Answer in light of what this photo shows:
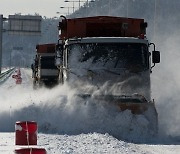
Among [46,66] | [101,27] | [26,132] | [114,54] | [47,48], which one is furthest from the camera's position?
[47,48]

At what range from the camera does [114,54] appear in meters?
15.4

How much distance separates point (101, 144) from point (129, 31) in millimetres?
6732

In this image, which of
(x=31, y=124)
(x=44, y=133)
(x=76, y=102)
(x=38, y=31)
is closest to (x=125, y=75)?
(x=76, y=102)

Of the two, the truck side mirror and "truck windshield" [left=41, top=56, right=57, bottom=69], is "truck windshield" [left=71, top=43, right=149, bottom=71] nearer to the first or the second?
the truck side mirror

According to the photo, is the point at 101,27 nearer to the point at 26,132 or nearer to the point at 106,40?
the point at 106,40

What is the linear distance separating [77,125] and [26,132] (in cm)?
381

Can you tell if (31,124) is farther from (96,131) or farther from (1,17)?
(1,17)

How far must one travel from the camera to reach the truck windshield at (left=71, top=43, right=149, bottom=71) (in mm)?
15305

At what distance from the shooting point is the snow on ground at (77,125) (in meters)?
11.7

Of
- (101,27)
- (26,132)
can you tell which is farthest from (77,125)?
(101,27)

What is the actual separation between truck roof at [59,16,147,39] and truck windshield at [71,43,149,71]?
5.69 feet

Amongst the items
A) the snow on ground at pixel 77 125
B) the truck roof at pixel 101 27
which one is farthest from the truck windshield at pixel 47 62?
the snow on ground at pixel 77 125

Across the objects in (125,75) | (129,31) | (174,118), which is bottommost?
(174,118)

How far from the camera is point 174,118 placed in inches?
635
